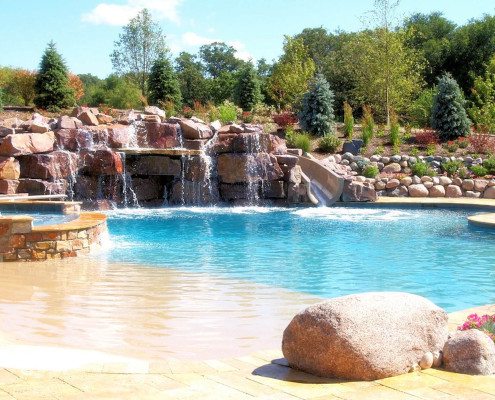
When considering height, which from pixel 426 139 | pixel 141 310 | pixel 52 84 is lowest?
pixel 141 310

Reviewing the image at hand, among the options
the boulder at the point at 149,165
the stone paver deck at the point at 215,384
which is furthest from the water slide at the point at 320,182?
the stone paver deck at the point at 215,384

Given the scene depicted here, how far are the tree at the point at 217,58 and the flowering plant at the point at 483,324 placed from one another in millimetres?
59488

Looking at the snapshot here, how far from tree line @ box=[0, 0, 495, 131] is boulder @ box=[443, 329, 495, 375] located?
696 inches

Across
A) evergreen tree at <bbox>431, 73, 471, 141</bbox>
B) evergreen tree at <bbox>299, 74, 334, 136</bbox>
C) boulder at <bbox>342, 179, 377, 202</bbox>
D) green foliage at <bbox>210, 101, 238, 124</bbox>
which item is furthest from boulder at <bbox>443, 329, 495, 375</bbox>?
green foliage at <bbox>210, 101, 238, 124</bbox>

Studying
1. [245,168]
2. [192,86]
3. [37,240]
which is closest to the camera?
[37,240]

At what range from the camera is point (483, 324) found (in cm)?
427

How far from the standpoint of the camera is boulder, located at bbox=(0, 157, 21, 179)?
15094 millimetres

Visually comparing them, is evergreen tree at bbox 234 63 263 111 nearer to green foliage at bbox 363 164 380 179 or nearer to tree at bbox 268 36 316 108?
tree at bbox 268 36 316 108

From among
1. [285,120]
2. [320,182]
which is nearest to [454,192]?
[320,182]

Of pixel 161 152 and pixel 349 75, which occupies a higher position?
A: pixel 349 75

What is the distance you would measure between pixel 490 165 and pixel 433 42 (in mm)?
21237

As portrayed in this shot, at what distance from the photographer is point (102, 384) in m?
3.43

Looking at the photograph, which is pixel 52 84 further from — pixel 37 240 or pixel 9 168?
pixel 37 240

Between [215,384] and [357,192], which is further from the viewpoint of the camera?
[357,192]
